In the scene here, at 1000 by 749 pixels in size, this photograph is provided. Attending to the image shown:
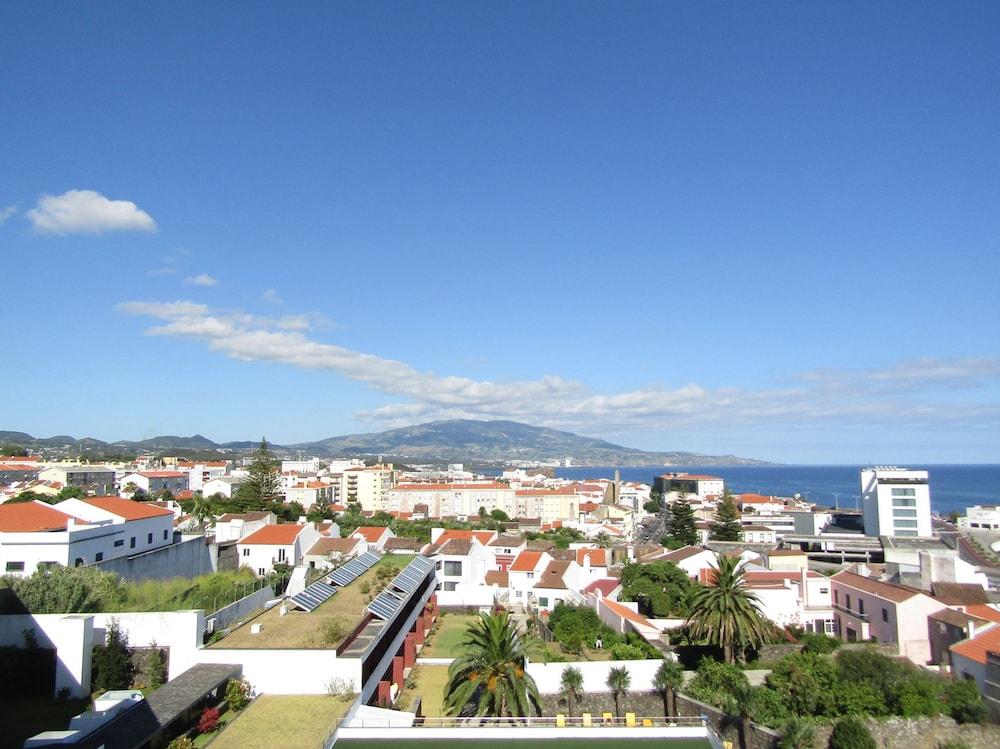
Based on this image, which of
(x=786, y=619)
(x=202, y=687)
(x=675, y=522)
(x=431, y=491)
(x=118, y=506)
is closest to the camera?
(x=202, y=687)

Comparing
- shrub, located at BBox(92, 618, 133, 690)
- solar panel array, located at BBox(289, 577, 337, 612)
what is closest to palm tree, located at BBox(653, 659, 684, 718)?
solar panel array, located at BBox(289, 577, 337, 612)

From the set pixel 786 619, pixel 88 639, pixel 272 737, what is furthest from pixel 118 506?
pixel 786 619

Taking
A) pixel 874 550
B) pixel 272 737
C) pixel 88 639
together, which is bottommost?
pixel 874 550

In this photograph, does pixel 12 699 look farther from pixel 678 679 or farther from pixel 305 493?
pixel 305 493

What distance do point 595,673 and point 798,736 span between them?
6892mm

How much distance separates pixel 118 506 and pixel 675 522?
53.6 metres

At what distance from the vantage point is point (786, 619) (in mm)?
30422

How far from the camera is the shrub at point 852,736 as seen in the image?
752 inches

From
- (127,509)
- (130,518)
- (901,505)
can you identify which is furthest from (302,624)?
(901,505)

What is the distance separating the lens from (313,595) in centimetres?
2558

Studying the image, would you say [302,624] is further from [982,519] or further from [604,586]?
[982,519]

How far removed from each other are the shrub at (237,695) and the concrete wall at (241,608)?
4240mm

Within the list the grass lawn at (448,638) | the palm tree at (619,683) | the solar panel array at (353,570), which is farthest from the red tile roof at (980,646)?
the solar panel array at (353,570)

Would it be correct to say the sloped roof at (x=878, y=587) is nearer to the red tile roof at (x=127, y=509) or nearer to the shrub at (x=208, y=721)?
the shrub at (x=208, y=721)
